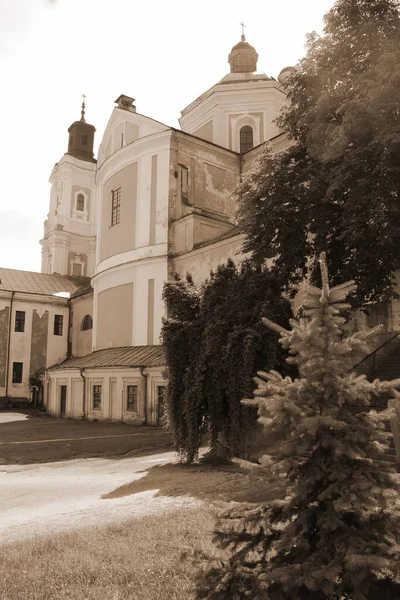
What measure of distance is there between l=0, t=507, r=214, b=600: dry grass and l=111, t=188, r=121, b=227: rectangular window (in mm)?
23765

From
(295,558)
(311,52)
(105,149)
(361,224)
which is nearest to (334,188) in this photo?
(361,224)

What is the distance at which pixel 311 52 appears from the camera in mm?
12555

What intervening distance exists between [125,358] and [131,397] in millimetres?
2092

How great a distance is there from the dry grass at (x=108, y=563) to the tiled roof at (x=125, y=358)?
570 inches

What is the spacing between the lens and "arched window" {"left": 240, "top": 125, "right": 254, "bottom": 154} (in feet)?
96.9

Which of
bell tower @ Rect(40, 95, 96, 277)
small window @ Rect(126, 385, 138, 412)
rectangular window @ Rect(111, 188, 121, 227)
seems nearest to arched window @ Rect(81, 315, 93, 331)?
rectangular window @ Rect(111, 188, 121, 227)

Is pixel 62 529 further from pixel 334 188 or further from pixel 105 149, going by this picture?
pixel 105 149

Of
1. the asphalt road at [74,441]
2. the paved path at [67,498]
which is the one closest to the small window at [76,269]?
the asphalt road at [74,441]

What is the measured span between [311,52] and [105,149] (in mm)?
21248

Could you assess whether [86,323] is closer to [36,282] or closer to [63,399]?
[36,282]

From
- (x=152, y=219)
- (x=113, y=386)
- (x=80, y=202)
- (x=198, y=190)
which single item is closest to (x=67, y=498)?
(x=113, y=386)

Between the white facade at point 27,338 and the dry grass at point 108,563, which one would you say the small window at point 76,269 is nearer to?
the white facade at point 27,338

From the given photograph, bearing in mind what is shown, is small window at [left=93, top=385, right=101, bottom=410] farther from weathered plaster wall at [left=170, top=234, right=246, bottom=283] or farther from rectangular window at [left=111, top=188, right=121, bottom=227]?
rectangular window at [left=111, top=188, right=121, bottom=227]

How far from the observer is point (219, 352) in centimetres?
1145
